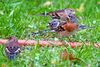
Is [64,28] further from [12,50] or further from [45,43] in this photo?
[12,50]

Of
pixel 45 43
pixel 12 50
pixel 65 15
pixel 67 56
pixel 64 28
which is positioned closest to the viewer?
pixel 12 50

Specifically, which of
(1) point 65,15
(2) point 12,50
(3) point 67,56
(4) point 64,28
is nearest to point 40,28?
(1) point 65,15

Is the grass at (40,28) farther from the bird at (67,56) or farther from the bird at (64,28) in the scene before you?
the bird at (64,28)

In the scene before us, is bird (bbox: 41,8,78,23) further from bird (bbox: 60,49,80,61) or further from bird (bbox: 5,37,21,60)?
bird (bbox: 5,37,21,60)

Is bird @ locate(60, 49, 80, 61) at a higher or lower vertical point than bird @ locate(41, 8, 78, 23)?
higher

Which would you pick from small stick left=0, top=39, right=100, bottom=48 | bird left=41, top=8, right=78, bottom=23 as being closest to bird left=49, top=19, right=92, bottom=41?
small stick left=0, top=39, right=100, bottom=48

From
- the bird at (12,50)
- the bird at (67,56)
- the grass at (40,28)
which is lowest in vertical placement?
the grass at (40,28)

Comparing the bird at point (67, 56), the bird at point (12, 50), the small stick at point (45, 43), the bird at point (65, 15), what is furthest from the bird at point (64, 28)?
the bird at point (12, 50)

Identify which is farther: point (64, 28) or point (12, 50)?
point (64, 28)
